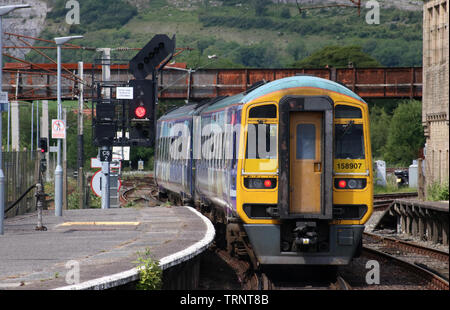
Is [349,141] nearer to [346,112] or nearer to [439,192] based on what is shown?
[346,112]

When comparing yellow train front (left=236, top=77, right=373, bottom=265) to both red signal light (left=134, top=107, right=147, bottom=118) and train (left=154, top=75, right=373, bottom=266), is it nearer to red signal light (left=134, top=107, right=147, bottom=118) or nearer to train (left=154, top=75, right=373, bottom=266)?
train (left=154, top=75, right=373, bottom=266)

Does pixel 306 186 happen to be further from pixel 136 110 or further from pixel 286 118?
pixel 136 110

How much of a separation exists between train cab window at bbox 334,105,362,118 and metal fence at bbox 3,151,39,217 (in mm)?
12461

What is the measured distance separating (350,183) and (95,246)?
4554 mm

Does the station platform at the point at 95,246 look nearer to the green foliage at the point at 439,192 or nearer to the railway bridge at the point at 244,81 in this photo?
the green foliage at the point at 439,192

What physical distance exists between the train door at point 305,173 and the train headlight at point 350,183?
21.3 inches

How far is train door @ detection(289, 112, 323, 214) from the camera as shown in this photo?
46.6 ft

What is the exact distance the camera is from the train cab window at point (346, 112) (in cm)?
1477

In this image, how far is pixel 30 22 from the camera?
19562 centimetres

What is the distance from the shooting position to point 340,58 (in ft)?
362

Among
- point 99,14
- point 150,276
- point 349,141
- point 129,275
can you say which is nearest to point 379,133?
point 349,141

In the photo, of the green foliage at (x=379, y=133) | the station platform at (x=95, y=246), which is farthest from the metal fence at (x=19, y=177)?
the green foliage at (x=379, y=133)
